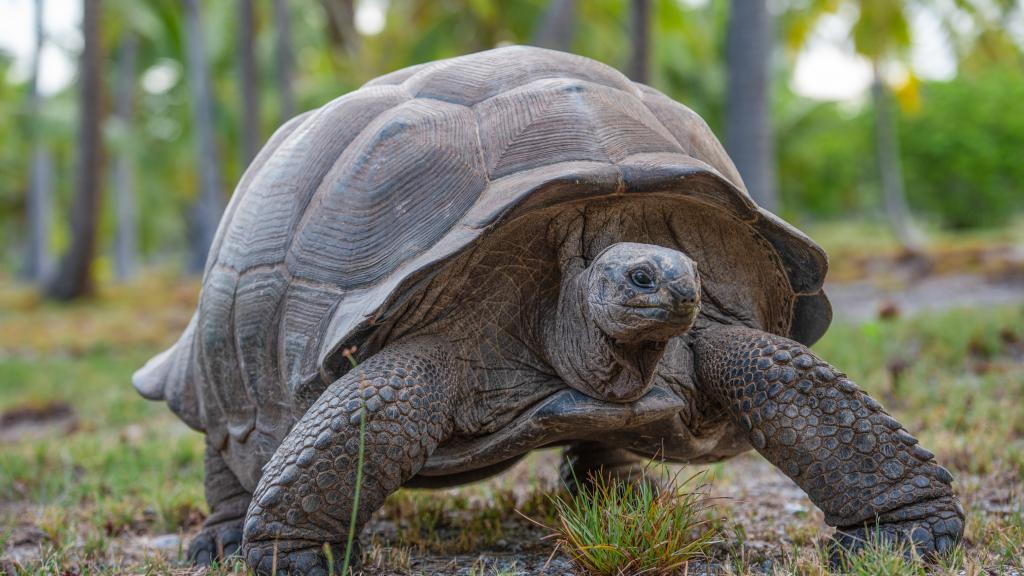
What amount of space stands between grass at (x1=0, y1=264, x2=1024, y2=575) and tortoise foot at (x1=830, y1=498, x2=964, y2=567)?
0.07 m

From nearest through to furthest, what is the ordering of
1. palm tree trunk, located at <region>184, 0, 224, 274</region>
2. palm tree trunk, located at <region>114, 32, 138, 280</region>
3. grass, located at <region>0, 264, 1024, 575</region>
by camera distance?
grass, located at <region>0, 264, 1024, 575</region> < palm tree trunk, located at <region>184, 0, 224, 274</region> < palm tree trunk, located at <region>114, 32, 138, 280</region>

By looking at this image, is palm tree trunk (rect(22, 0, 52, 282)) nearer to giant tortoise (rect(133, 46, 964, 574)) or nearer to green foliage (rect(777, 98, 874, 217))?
green foliage (rect(777, 98, 874, 217))

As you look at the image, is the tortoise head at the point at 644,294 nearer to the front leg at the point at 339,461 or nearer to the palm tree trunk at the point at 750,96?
the front leg at the point at 339,461

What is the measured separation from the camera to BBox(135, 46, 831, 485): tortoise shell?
2.42 metres

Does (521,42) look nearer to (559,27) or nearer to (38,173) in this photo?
(559,27)

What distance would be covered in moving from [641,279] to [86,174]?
14178mm

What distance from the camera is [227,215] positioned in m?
3.35

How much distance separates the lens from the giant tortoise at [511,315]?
2.28 m

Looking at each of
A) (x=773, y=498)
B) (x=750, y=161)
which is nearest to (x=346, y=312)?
(x=773, y=498)

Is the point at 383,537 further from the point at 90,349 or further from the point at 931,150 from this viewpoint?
the point at 931,150

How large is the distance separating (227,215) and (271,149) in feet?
0.91

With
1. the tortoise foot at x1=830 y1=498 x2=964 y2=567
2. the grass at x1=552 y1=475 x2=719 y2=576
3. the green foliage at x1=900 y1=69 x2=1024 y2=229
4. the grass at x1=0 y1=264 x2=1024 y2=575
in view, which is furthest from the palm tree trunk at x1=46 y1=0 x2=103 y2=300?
the green foliage at x1=900 y1=69 x2=1024 y2=229

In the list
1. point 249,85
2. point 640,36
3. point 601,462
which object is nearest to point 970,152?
point 640,36

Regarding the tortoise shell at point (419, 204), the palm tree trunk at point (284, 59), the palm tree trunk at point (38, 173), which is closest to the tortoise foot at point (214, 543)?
the tortoise shell at point (419, 204)
